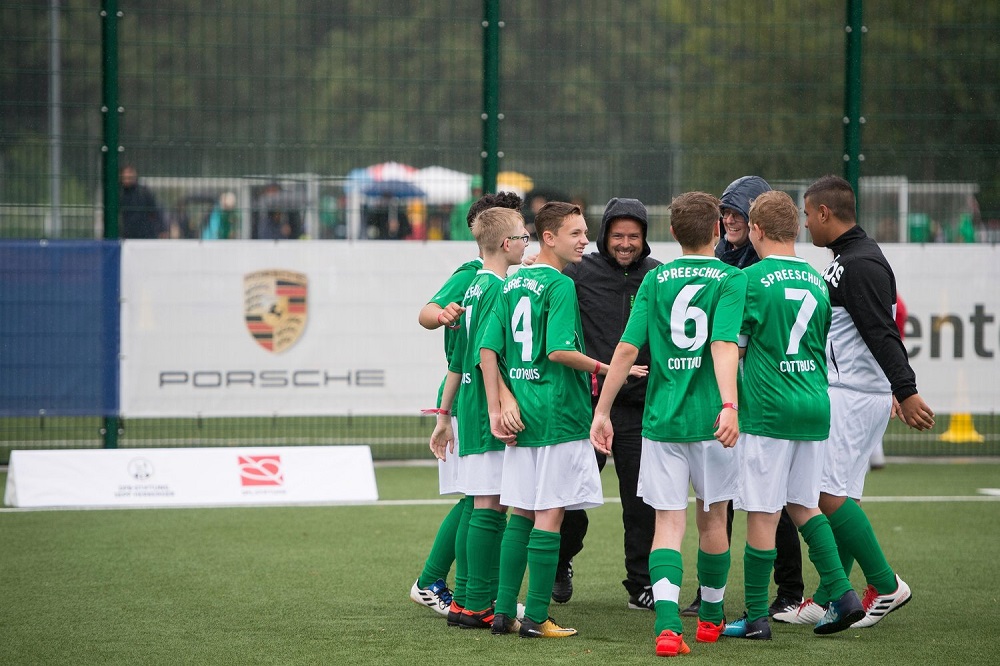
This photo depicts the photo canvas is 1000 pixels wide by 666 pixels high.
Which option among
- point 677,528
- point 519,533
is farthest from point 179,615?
point 677,528

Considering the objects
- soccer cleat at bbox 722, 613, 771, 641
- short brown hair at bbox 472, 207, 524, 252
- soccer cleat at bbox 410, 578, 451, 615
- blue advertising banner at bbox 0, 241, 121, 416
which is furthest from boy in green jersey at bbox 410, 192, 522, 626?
blue advertising banner at bbox 0, 241, 121, 416

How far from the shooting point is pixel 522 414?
5.51 metres

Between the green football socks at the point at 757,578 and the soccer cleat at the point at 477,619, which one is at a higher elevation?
the green football socks at the point at 757,578

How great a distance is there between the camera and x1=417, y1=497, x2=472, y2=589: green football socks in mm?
6125

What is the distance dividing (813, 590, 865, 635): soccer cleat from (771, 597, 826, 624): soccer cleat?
1.06 ft

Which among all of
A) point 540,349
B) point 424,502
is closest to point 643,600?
point 540,349

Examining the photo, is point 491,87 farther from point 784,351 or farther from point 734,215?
point 784,351

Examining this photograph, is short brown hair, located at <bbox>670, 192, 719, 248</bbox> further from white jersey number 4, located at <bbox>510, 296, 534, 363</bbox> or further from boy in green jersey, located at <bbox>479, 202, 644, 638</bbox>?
white jersey number 4, located at <bbox>510, 296, 534, 363</bbox>

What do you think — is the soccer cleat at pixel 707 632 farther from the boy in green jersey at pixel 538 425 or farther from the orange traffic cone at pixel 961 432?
the orange traffic cone at pixel 961 432

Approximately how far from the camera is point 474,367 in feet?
19.1

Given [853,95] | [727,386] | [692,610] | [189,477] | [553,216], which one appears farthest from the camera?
[853,95]

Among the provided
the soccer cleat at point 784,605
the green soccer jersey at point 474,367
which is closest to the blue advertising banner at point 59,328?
the green soccer jersey at point 474,367

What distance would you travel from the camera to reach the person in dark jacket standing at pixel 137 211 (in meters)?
10.8

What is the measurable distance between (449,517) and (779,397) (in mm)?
1705
